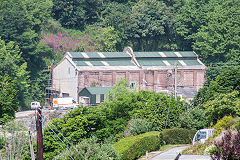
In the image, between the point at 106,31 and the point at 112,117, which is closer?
the point at 112,117

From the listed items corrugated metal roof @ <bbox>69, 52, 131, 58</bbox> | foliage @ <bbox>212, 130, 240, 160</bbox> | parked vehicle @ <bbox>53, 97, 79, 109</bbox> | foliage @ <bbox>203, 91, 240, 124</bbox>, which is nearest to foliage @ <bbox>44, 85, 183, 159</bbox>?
foliage @ <bbox>203, 91, 240, 124</bbox>

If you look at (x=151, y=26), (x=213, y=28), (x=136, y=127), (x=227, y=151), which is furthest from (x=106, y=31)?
(x=227, y=151)

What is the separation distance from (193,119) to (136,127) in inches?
336

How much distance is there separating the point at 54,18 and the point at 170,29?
23.6m

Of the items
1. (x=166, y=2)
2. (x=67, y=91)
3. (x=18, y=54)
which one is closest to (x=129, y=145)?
(x=67, y=91)

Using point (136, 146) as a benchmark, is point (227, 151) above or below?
above

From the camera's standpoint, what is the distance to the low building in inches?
3246

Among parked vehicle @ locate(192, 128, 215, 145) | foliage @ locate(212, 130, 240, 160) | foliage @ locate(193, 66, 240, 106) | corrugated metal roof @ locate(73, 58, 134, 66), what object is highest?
corrugated metal roof @ locate(73, 58, 134, 66)

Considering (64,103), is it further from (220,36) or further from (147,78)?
(220,36)

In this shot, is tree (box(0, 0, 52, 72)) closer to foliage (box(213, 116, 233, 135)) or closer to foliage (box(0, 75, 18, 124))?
foliage (box(0, 75, 18, 124))

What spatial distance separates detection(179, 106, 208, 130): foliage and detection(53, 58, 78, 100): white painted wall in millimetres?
29537

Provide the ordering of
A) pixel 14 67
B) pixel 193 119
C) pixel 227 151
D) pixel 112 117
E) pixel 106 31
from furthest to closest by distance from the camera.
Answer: pixel 106 31 → pixel 14 67 → pixel 193 119 → pixel 112 117 → pixel 227 151

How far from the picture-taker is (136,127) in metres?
50.0

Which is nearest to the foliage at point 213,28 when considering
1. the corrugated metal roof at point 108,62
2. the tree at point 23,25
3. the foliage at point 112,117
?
the corrugated metal roof at point 108,62
